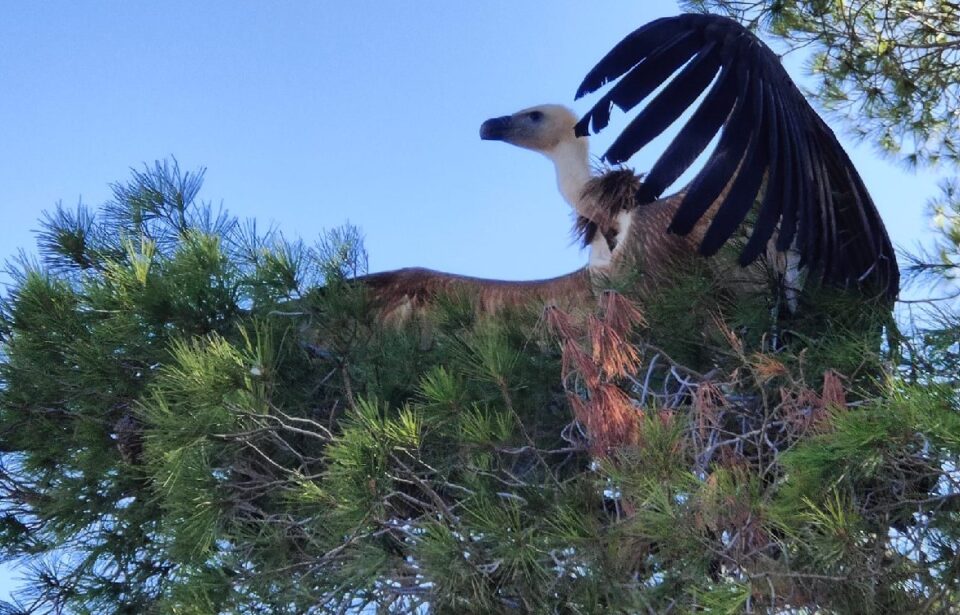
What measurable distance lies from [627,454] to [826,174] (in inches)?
48.0

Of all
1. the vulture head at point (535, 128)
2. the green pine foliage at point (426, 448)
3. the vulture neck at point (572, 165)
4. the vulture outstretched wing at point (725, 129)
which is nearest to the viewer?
the green pine foliage at point (426, 448)

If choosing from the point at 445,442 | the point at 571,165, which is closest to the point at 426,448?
the point at 445,442

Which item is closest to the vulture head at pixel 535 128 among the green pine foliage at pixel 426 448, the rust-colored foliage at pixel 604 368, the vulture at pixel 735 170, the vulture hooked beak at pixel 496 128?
the vulture hooked beak at pixel 496 128

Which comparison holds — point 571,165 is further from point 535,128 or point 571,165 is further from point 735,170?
point 735,170

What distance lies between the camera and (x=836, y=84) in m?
3.92

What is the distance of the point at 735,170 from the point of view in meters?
2.37

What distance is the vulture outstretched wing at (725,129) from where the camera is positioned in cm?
229

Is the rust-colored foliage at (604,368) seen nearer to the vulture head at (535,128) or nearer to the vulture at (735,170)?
the vulture at (735,170)

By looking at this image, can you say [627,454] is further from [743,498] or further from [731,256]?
[731,256]

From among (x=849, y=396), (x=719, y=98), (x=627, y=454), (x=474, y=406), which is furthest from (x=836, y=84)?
(x=627, y=454)

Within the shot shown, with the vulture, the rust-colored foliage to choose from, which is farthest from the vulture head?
the rust-colored foliage

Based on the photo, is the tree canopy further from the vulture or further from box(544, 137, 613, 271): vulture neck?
box(544, 137, 613, 271): vulture neck

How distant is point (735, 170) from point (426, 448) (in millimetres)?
836

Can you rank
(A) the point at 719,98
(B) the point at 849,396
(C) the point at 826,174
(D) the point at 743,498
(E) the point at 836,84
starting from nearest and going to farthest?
(D) the point at 743,498
(B) the point at 849,396
(A) the point at 719,98
(C) the point at 826,174
(E) the point at 836,84
